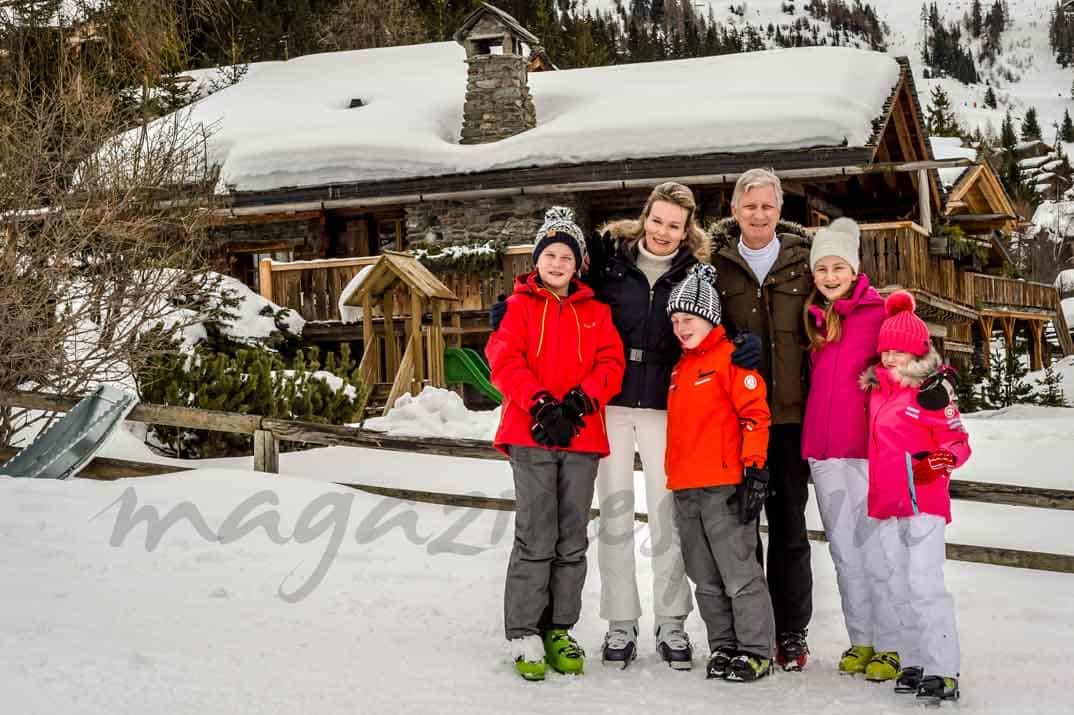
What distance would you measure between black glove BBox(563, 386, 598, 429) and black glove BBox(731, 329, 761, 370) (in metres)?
0.58

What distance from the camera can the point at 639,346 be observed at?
4.48 m

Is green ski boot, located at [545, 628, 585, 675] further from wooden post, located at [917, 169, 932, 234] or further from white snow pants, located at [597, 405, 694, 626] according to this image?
wooden post, located at [917, 169, 932, 234]

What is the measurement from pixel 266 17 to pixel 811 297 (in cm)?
3420

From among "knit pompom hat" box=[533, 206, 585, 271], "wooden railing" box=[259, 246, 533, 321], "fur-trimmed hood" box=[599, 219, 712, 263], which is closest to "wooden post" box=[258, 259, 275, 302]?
"wooden railing" box=[259, 246, 533, 321]

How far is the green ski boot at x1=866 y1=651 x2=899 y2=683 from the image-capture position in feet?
13.6

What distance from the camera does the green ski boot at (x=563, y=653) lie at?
4211mm

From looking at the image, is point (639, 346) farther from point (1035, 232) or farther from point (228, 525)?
point (1035, 232)

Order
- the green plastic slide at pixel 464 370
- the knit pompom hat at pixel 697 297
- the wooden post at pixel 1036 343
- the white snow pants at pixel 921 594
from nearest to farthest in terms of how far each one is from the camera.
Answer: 1. the white snow pants at pixel 921 594
2. the knit pompom hat at pixel 697 297
3. the green plastic slide at pixel 464 370
4. the wooden post at pixel 1036 343

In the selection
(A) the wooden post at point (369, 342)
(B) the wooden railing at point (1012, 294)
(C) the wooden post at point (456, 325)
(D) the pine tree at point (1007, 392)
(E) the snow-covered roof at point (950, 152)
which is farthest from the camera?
(E) the snow-covered roof at point (950, 152)

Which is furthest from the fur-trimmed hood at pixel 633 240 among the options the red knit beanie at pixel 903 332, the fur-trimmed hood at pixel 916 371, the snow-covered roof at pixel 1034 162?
the snow-covered roof at pixel 1034 162

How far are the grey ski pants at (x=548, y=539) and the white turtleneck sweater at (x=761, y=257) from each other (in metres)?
1.03

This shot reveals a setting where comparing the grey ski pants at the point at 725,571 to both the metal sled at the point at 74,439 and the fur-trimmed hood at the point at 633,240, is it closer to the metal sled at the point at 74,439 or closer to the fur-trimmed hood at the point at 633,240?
the fur-trimmed hood at the point at 633,240

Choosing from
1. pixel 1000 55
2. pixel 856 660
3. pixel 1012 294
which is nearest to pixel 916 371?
pixel 856 660

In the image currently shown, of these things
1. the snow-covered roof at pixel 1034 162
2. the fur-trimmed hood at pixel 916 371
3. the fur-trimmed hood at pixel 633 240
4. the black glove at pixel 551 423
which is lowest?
the black glove at pixel 551 423
